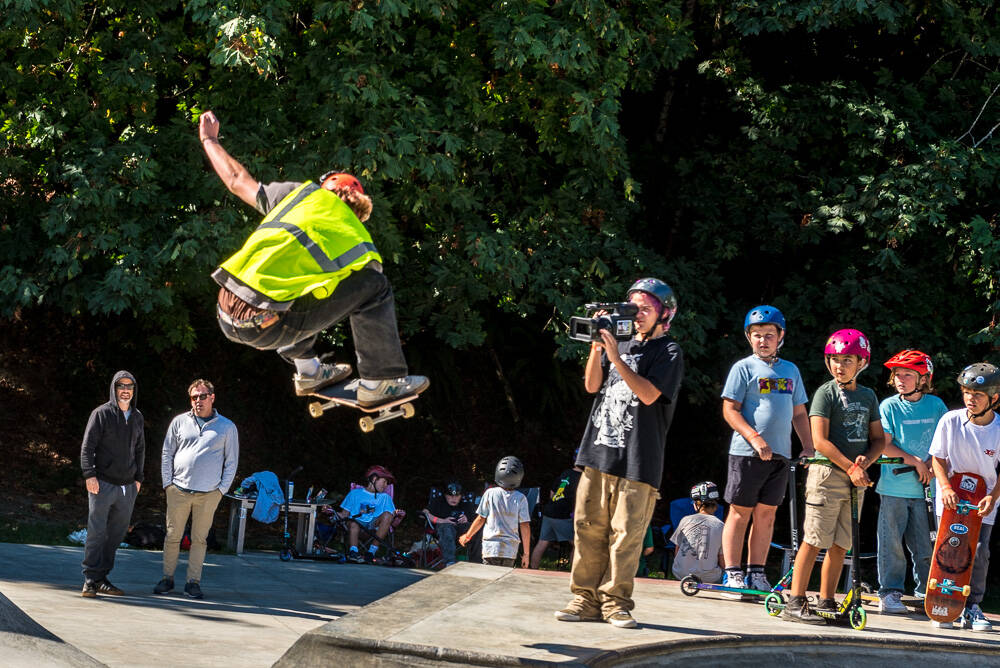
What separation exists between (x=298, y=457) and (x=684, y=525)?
405 inches

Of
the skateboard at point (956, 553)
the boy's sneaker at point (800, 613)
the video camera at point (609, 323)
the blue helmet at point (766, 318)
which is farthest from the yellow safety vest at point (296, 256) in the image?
the skateboard at point (956, 553)

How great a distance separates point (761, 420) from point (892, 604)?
6.21ft

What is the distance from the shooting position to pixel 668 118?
17.5 m

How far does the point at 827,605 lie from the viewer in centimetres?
757

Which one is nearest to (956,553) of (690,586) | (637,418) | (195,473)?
(690,586)

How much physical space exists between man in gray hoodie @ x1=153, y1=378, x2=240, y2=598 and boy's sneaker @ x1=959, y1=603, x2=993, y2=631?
579 centimetres

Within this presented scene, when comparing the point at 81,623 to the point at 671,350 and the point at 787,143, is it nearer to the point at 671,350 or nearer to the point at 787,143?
the point at 671,350

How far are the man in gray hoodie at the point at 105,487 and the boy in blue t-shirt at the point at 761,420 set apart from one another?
490 cm

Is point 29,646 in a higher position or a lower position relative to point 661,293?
lower

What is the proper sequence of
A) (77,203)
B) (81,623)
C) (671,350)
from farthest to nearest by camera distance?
(77,203) < (81,623) < (671,350)

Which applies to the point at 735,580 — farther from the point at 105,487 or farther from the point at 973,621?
the point at 105,487

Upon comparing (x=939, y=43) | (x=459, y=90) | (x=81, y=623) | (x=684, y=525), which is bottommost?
(x=81, y=623)

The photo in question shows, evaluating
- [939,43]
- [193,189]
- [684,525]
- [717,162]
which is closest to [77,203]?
[193,189]

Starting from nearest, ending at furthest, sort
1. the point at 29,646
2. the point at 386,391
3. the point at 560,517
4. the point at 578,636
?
the point at 386,391 → the point at 29,646 → the point at 578,636 → the point at 560,517
